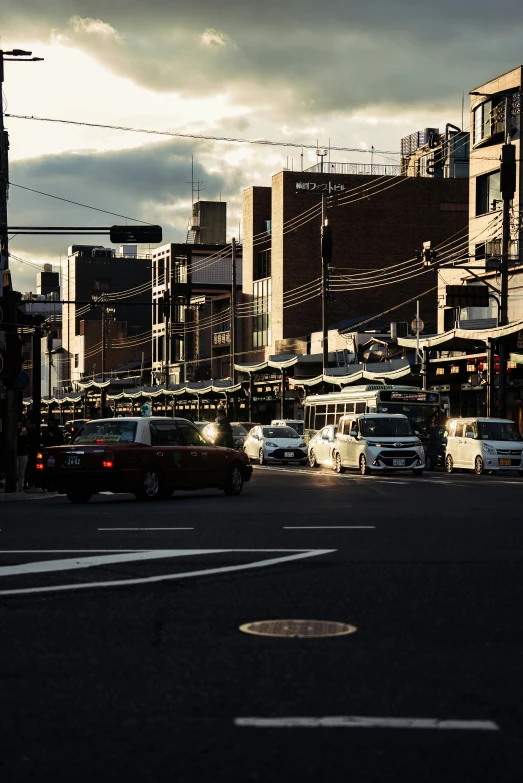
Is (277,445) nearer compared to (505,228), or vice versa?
(505,228)

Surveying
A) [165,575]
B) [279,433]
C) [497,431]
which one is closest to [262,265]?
[279,433]

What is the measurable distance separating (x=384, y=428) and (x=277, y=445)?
11.9 metres

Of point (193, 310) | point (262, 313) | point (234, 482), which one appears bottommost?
point (234, 482)

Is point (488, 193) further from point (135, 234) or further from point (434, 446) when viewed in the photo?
point (135, 234)

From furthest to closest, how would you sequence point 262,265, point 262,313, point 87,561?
point 262,265 < point 262,313 < point 87,561

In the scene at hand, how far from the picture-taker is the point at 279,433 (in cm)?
5094

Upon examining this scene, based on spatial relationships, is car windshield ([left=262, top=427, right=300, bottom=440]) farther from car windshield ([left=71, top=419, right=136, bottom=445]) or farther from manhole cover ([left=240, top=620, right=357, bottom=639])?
manhole cover ([left=240, top=620, right=357, bottom=639])

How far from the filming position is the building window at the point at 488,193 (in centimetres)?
6744

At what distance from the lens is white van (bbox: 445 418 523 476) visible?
130 ft

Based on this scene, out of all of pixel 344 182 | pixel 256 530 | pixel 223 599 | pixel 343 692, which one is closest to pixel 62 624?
pixel 223 599

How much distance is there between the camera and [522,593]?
9.97 metres

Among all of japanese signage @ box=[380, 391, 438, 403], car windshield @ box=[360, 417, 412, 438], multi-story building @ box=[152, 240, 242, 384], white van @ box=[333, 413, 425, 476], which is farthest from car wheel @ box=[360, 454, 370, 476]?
multi-story building @ box=[152, 240, 242, 384]

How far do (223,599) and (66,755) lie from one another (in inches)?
179

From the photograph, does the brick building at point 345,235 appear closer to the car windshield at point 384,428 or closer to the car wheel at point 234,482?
the car windshield at point 384,428
